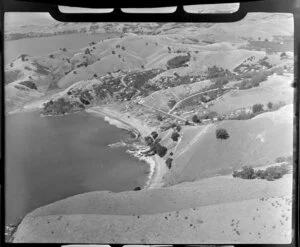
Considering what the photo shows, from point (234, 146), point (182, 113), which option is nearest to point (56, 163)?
point (182, 113)

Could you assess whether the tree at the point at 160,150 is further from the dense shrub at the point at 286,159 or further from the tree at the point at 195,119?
the dense shrub at the point at 286,159

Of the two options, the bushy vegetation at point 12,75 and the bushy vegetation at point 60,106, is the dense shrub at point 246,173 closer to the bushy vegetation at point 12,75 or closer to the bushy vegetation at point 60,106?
the bushy vegetation at point 60,106

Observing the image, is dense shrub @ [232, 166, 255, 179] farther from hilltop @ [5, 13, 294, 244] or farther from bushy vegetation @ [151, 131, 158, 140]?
bushy vegetation @ [151, 131, 158, 140]

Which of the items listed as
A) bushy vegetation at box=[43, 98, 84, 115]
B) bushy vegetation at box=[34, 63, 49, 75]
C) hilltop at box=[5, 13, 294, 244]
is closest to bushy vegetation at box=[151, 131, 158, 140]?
hilltop at box=[5, 13, 294, 244]

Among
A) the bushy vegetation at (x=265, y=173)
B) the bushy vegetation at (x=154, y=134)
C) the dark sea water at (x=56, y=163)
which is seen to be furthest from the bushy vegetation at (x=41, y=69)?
the bushy vegetation at (x=265, y=173)

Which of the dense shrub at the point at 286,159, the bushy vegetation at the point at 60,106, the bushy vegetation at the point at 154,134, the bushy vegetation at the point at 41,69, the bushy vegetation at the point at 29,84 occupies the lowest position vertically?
the dense shrub at the point at 286,159

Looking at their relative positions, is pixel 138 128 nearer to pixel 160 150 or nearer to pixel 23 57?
pixel 160 150

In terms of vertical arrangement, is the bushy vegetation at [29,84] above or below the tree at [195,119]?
above
